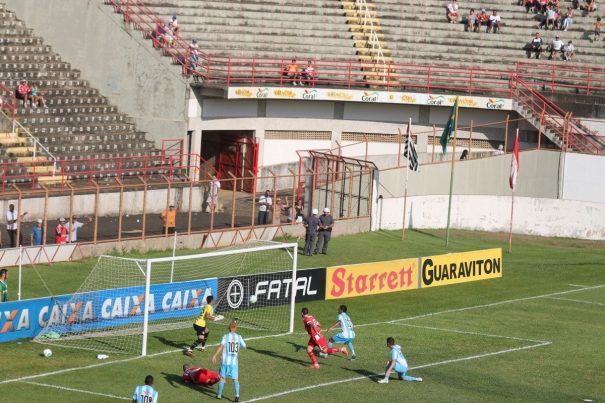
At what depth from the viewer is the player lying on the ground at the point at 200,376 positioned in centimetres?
3036

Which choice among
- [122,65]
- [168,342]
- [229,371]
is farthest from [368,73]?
[229,371]

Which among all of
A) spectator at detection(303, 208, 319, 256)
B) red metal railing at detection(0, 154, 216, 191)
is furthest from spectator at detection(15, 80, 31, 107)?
spectator at detection(303, 208, 319, 256)

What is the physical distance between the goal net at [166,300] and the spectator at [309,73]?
17.5 meters

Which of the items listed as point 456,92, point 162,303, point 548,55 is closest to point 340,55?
point 456,92

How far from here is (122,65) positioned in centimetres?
5672

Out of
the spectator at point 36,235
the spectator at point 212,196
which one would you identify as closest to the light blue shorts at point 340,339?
the spectator at point 36,235

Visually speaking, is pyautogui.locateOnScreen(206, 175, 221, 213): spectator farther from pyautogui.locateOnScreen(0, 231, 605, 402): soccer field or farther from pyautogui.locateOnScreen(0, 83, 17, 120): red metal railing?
pyautogui.locateOnScreen(0, 83, 17, 120): red metal railing

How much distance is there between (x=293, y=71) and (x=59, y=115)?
10188 mm

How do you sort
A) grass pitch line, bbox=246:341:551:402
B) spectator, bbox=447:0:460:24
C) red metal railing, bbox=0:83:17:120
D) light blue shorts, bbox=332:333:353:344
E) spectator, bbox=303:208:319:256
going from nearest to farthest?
grass pitch line, bbox=246:341:551:402, light blue shorts, bbox=332:333:353:344, spectator, bbox=303:208:319:256, red metal railing, bbox=0:83:17:120, spectator, bbox=447:0:460:24

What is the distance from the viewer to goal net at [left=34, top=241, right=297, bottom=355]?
114 feet

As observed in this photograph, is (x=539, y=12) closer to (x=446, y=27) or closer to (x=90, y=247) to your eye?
(x=446, y=27)

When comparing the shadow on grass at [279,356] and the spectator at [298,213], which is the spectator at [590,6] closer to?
the spectator at [298,213]

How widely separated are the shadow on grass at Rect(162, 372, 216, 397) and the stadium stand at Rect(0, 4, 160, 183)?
19.7 m

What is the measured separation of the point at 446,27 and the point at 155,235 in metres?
22.6
